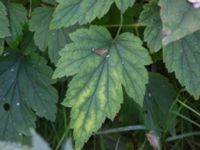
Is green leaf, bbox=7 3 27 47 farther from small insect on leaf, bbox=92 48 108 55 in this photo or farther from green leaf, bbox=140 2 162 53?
green leaf, bbox=140 2 162 53

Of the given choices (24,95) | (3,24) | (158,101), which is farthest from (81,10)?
(158,101)

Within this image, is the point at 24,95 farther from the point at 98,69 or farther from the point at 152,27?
the point at 152,27

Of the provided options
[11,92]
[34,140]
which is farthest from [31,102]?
[34,140]

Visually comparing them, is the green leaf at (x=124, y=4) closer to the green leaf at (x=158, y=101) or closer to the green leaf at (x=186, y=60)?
the green leaf at (x=186, y=60)

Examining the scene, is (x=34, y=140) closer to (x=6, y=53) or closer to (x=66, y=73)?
(x=66, y=73)

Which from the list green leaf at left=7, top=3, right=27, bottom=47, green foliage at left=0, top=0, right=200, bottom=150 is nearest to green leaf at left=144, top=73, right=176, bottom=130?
green foliage at left=0, top=0, right=200, bottom=150

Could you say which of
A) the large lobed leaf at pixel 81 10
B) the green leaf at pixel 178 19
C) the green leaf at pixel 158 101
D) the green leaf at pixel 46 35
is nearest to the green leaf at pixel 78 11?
the large lobed leaf at pixel 81 10
